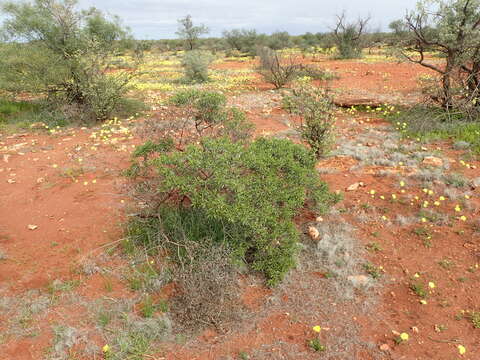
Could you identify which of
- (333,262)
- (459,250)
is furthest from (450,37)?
(333,262)

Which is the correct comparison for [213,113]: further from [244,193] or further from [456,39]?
[456,39]

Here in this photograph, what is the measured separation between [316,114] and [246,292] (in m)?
3.89

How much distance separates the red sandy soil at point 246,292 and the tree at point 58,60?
2.72 meters

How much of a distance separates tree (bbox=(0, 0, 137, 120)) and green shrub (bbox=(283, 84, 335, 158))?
576 centimetres

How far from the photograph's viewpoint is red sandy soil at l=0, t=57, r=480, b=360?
126 inches

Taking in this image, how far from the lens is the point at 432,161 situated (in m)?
6.47

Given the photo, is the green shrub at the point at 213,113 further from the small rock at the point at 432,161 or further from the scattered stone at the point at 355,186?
the small rock at the point at 432,161

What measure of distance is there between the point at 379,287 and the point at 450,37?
279 inches

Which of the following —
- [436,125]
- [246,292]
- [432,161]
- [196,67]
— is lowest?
[246,292]

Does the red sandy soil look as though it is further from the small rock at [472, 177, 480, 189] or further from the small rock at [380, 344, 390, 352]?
the small rock at [472, 177, 480, 189]

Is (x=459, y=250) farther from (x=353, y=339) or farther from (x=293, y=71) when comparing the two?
(x=293, y=71)

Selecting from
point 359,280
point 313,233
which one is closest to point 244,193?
point 313,233

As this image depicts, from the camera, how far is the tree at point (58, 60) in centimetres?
998

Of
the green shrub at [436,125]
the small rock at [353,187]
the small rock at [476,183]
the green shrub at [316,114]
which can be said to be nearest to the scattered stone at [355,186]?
the small rock at [353,187]
